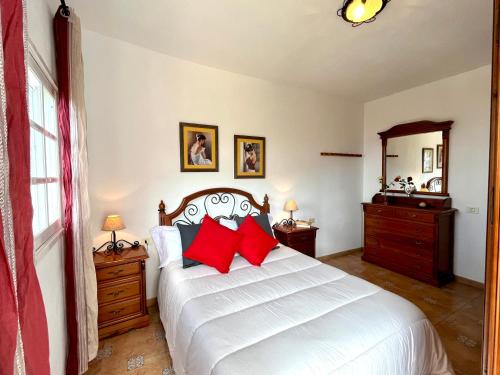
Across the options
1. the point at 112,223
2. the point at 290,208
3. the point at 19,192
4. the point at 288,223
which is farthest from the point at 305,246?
the point at 19,192

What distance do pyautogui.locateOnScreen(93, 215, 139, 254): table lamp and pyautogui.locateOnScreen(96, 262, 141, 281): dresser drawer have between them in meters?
0.25

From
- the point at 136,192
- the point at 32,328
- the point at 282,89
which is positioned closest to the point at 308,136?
the point at 282,89

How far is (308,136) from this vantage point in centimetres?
400

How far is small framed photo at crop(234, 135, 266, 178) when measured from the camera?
334cm

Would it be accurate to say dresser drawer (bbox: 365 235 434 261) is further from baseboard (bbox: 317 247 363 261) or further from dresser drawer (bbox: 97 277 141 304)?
dresser drawer (bbox: 97 277 141 304)

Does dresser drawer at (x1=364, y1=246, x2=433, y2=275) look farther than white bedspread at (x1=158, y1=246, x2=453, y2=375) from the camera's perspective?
Yes

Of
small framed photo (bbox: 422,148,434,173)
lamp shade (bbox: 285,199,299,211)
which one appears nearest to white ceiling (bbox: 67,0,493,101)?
small framed photo (bbox: 422,148,434,173)

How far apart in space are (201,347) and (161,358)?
964mm

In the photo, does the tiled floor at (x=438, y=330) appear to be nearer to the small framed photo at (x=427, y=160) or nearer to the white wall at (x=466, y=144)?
the white wall at (x=466, y=144)

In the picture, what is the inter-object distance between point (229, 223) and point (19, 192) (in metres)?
2.29

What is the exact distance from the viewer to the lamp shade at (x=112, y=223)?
2.31 meters

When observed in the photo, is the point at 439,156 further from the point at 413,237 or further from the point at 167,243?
the point at 167,243

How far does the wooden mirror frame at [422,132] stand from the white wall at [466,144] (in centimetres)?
7

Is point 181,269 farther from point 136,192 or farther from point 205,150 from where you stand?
point 205,150
